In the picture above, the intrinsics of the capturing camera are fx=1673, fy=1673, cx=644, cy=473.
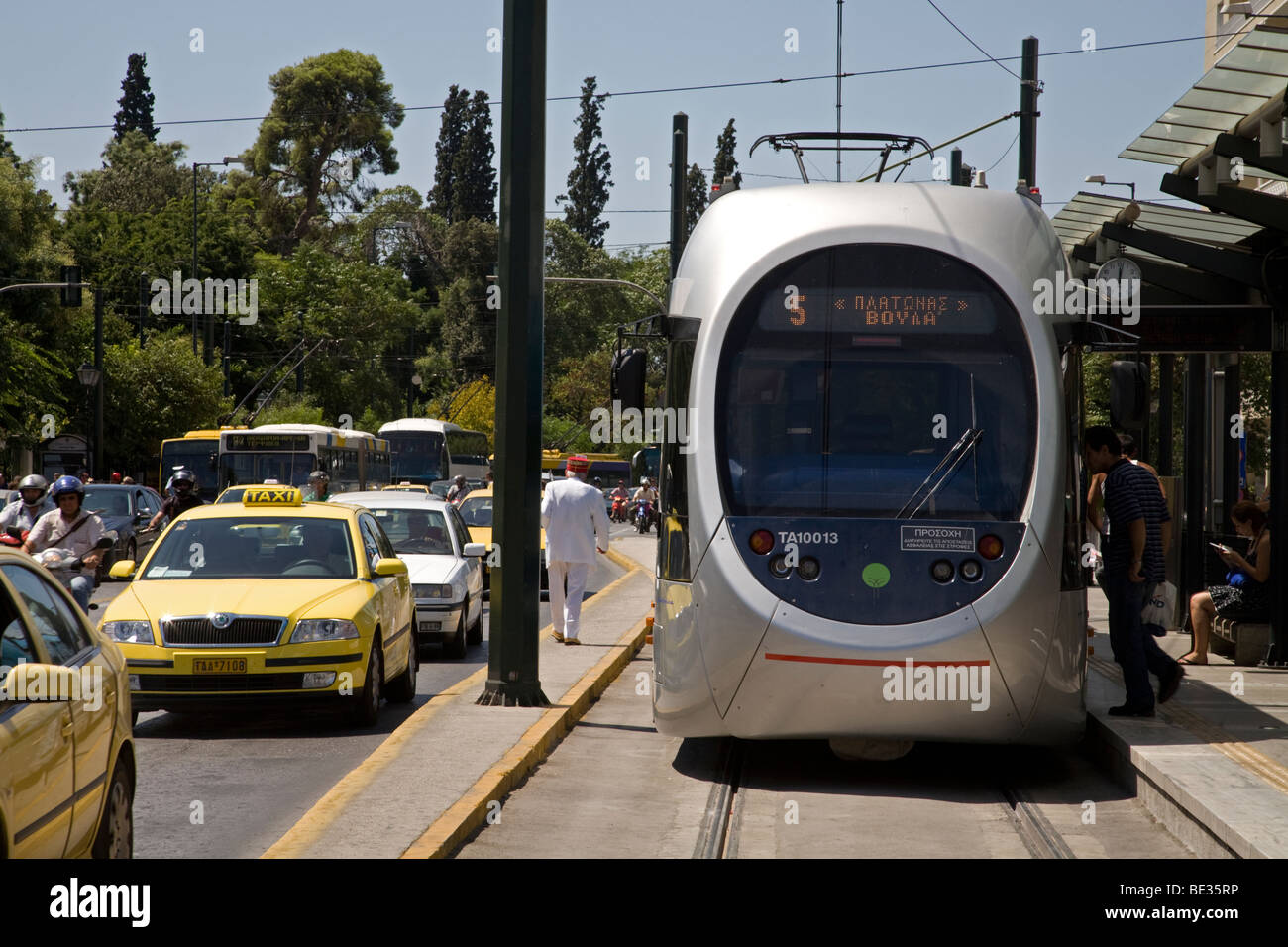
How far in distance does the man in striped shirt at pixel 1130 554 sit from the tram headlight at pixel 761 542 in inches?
94.6

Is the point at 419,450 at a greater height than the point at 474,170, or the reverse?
the point at 474,170

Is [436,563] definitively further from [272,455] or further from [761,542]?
[272,455]

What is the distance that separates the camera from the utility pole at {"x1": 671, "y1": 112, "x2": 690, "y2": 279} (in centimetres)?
2748

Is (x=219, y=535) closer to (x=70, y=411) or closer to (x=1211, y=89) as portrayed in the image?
(x=1211, y=89)

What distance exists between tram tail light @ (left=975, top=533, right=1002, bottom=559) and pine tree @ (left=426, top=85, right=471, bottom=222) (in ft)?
308

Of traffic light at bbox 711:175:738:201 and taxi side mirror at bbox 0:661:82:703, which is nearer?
taxi side mirror at bbox 0:661:82:703

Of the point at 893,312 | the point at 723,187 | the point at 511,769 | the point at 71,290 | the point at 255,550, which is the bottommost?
the point at 511,769

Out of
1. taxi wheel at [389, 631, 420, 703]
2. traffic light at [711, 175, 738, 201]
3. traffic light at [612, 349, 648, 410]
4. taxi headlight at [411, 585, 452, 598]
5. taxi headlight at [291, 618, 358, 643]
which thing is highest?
traffic light at [711, 175, 738, 201]

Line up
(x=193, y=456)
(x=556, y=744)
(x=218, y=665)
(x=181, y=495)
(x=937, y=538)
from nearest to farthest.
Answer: (x=937, y=538) < (x=556, y=744) < (x=218, y=665) < (x=181, y=495) < (x=193, y=456)

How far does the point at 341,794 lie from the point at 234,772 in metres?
→ 1.99

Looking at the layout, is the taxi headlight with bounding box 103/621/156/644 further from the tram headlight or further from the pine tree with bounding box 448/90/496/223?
the pine tree with bounding box 448/90/496/223

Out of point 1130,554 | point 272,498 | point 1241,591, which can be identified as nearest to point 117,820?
point 1130,554

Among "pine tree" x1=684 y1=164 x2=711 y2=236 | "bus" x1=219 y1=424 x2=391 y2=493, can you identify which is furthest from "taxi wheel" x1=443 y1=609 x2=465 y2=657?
"pine tree" x1=684 y1=164 x2=711 y2=236

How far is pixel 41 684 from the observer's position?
214 inches
